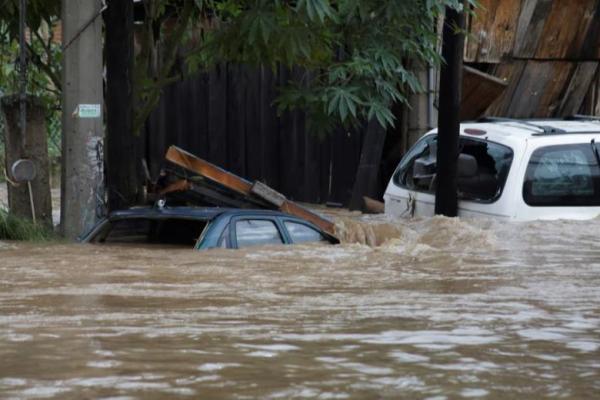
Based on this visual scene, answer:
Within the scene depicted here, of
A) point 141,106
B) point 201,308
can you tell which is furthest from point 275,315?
point 141,106

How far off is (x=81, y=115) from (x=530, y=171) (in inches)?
168

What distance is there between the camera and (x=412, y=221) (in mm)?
13695

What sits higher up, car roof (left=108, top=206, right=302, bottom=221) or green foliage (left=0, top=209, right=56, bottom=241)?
car roof (left=108, top=206, right=302, bottom=221)

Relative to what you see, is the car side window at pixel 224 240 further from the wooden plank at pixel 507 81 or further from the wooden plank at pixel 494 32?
the wooden plank at pixel 507 81

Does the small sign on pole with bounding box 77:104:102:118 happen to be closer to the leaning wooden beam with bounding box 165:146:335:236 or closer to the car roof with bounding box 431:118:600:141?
the leaning wooden beam with bounding box 165:146:335:236

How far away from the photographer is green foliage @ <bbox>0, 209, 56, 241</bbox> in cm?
1231

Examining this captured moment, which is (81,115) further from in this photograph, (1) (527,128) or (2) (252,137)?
(2) (252,137)

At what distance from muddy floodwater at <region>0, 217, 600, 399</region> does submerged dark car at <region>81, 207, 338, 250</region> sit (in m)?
0.14

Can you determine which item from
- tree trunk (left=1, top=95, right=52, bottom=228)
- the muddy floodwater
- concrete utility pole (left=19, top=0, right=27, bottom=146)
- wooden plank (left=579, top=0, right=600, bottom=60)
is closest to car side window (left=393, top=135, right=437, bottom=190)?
the muddy floodwater

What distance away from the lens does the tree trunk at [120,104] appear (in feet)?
42.7

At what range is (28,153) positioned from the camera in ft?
41.9

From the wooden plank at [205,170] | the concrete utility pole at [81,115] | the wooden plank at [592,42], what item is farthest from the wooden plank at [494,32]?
the concrete utility pole at [81,115]

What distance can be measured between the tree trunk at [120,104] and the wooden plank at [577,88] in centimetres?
760

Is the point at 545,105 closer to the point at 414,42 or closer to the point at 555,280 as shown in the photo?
the point at 414,42
